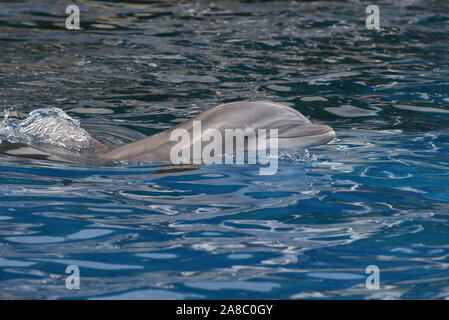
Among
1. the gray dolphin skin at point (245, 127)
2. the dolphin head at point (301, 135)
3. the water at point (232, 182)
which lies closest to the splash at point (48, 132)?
the water at point (232, 182)

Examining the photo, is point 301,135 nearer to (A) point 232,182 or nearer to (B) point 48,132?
(A) point 232,182

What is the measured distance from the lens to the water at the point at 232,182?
133 inches

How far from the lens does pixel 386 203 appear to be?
171 inches

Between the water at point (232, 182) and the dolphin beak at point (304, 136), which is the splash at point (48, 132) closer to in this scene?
the water at point (232, 182)

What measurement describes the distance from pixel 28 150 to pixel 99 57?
3.65m

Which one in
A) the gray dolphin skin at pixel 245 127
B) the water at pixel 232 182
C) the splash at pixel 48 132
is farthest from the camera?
the splash at pixel 48 132

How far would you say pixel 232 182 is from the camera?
4.70m

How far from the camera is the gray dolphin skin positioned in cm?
485

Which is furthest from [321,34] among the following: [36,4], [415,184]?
[415,184]

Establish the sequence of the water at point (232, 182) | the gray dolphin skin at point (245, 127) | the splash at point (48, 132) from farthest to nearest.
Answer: the splash at point (48, 132), the gray dolphin skin at point (245, 127), the water at point (232, 182)

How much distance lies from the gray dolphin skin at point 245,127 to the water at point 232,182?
0.11m

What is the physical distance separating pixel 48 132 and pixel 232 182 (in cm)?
161

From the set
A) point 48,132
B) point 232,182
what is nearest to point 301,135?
point 232,182

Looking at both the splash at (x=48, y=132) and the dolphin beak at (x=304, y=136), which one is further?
the splash at (x=48, y=132)
